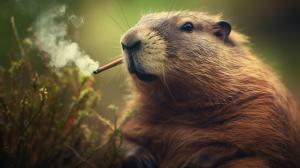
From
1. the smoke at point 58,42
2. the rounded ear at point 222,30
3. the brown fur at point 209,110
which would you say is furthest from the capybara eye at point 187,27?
the smoke at point 58,42

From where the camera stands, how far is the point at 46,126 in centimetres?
234

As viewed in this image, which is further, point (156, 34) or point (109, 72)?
point (109, 72)

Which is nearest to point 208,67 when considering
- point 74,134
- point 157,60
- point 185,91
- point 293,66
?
point 185,91

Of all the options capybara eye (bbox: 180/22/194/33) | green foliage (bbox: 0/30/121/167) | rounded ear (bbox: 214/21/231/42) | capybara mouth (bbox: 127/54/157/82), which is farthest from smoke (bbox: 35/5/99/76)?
rounded ear (bbox: 214/21/231/42)

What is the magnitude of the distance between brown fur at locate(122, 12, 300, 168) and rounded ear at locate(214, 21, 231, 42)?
0.22ft

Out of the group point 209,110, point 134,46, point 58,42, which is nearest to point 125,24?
point 58,42

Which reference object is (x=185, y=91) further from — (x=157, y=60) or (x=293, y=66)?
(x=293, y=66)

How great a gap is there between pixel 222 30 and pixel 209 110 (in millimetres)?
595

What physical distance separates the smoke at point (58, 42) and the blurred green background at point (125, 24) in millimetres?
68

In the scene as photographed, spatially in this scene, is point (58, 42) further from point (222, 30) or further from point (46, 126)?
point (222, 30)

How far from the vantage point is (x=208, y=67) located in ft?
8.17

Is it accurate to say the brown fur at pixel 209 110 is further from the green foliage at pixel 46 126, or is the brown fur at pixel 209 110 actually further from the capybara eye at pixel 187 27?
the green foliage at pixel 46 126

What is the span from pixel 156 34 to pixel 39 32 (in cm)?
64

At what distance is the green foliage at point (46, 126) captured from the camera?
2.12 metres
